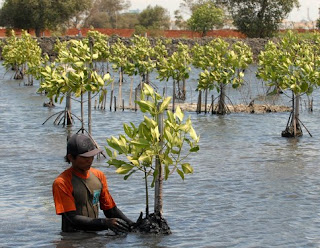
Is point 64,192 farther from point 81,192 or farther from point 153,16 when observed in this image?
point 153,16

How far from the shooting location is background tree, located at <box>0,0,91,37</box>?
8288 centimetres

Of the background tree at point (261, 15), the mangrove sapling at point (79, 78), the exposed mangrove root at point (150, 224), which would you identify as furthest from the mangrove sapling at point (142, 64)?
the background tree at point (261, 15)

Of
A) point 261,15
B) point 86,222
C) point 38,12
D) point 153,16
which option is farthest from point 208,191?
point 153,16

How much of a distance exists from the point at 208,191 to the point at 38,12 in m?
70.6

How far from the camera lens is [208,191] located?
14945 mm

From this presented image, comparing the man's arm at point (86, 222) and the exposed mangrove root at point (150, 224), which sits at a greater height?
the man's arm at point (86, 222)

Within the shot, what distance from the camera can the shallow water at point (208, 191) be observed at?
11.2 metres

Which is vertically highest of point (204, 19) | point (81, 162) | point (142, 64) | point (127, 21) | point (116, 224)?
point (204, 19)

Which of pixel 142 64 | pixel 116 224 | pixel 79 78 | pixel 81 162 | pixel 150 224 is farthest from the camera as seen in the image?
pixel 142 64

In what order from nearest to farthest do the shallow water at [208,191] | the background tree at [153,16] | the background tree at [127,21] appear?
the shallow water at [208,191]
the background tree at [153,16]
the background tree at [127,21]

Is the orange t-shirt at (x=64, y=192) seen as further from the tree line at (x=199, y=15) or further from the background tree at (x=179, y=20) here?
the background tree at (x=179, y=20)

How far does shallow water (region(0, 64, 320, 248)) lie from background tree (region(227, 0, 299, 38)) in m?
52.8

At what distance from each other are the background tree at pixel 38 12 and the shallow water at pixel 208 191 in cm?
5840

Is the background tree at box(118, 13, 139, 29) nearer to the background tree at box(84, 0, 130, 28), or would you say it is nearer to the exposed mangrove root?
the background tree at box(84, 0, 130, 28)
